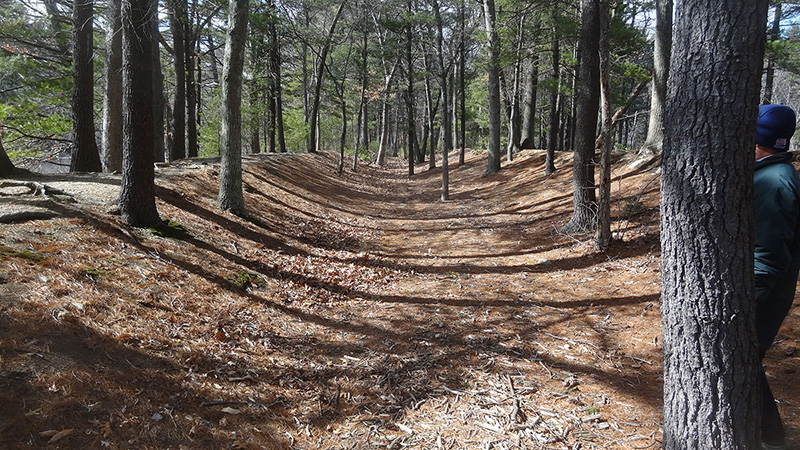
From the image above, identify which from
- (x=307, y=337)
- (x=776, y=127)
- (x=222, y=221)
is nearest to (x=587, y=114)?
(x=776, y=127)

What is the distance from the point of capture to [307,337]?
4863 millimetres

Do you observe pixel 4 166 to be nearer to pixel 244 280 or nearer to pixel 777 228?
pixel 244 280

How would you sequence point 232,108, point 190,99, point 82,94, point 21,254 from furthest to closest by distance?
point 190,99
point 82,94
point 232,108
point 21,254

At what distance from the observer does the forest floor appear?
9.73ft

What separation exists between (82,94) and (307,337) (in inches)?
331

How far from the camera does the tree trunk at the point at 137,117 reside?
18.7ft

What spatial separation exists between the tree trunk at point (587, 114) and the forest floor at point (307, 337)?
1.94 feet

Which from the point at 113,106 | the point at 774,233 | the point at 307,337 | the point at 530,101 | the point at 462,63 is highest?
the point at 462,63

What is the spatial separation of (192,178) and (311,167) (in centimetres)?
1085


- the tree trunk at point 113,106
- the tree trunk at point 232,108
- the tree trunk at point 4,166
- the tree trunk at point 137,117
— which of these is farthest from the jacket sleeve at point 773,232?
the tree trunk at point 113,106

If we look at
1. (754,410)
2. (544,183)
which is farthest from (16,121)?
(754,410)

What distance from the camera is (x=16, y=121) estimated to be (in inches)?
482

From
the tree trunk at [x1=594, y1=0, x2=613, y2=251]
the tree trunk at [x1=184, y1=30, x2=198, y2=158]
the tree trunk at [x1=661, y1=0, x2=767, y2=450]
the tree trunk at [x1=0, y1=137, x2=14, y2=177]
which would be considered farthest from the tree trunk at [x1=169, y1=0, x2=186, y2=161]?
the tree trunk at [x1=661, y1=0, x2=767, y2=450]

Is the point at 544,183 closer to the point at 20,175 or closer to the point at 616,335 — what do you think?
the point at 616,335
